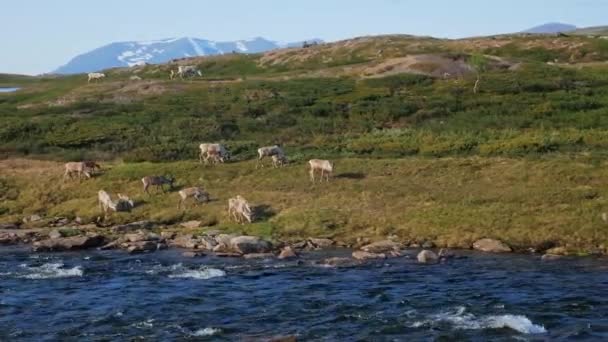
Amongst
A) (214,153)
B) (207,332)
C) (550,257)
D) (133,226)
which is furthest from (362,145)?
(207,332)

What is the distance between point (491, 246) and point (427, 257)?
3.75 metres

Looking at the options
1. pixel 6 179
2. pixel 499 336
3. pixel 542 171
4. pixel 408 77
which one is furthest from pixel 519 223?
pixel 408 77

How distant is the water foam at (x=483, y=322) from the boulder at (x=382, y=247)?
35.2 feet

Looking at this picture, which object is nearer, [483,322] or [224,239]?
[483,322]

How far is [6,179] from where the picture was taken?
55.3 m

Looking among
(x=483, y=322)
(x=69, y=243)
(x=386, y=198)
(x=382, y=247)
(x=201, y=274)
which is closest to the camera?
(x=483, y=322)

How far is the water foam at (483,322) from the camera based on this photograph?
24.8 meters

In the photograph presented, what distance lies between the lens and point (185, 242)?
40.4 metres

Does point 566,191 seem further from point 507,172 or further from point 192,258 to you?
point 192,258

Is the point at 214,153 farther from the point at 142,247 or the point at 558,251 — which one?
the point at 558,251

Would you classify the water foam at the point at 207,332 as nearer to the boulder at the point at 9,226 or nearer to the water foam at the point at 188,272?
the water foam at the point at 188,272

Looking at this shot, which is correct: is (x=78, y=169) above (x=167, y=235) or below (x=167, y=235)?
above

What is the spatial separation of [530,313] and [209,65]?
125 metres

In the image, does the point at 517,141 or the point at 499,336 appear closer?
the point at 499,336
